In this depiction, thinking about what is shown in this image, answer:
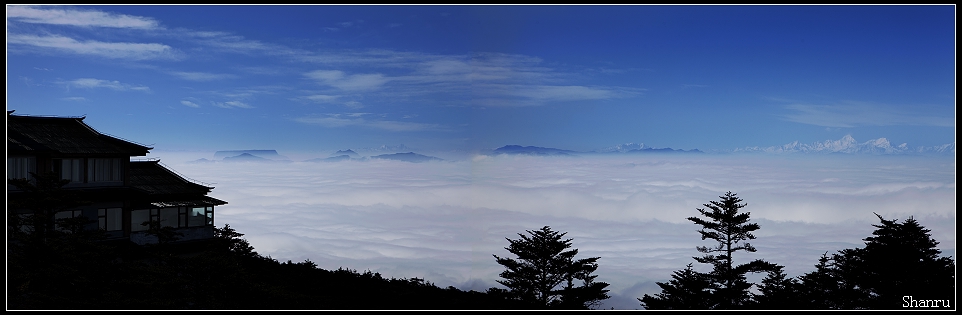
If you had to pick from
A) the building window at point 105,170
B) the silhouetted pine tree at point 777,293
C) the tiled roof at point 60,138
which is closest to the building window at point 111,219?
the building window at point 105,170

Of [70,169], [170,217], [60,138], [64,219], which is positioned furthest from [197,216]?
[64,219]

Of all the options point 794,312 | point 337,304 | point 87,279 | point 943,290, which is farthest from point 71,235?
point 943,290

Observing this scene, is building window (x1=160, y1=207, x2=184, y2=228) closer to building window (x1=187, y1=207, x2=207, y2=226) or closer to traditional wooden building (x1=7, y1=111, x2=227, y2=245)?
traditional wooden building (x1=7, y1=111, x2=227, y2=245)

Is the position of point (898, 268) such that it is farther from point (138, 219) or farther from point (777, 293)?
point (138, 219)

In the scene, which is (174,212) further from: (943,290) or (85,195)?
(943,290)
